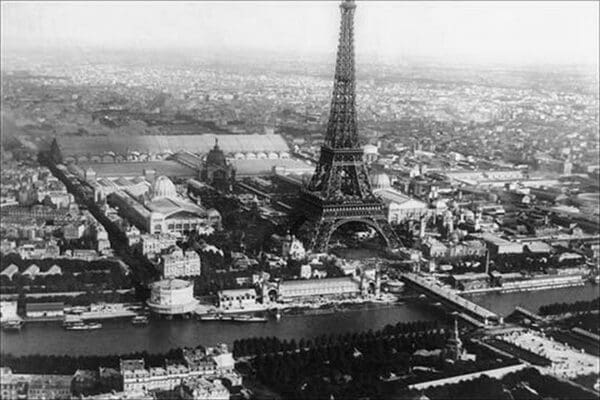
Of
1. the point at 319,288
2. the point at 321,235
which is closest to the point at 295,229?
the point at 321,235

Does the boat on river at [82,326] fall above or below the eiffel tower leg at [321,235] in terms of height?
below

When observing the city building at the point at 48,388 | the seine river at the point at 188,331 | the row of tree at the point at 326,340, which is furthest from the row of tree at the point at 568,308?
the city building at the point at 48,388

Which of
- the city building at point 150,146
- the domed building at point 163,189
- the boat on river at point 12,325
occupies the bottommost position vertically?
the boat on river at point 12,325

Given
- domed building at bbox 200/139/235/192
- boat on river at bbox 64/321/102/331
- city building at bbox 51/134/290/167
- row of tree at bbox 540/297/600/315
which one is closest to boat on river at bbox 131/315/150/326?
boat on river at bbox 64/321/102/331

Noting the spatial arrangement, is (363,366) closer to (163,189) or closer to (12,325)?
(12,325)

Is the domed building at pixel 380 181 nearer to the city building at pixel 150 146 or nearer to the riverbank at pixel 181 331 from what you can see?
the city building at pixel 150 146
